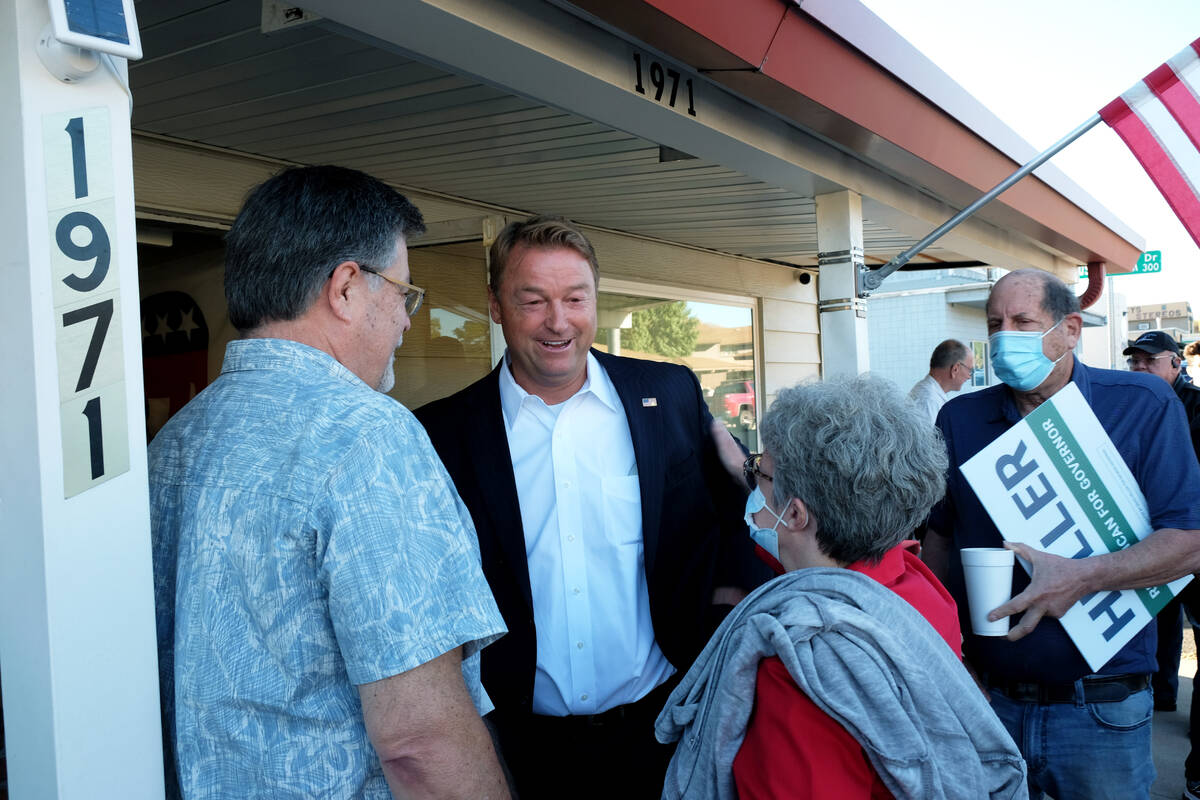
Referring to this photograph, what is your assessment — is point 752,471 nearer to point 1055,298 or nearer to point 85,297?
point 1055,298

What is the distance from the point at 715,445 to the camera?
2400mm

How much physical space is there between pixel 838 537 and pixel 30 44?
1322 millimetres

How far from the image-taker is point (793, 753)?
1.19m

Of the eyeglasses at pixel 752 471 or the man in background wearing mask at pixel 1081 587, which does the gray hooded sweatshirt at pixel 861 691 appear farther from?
the man in background wearing mask at pixel 1081 587

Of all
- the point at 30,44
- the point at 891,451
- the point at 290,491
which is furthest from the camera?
the point at 891,451

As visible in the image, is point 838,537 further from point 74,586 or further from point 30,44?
point 30,44

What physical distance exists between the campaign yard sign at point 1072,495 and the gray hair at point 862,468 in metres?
0.76

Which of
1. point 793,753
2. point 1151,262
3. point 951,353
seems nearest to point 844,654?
point 793,753

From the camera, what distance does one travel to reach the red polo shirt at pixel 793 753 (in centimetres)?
116

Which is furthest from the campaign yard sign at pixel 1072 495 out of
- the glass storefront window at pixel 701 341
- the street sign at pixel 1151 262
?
the street sign at pixel 1151 262

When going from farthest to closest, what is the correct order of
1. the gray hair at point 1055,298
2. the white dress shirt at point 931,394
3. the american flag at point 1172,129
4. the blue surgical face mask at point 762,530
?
1. the white dress shirt at point 931,394
2. the american flag at point 1172,129
3. the gray hair at point 1055,298
4. the blue surgical face mask at point 762,530

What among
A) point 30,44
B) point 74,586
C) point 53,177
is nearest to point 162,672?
point 74,586

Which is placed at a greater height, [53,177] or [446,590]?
[53,177]

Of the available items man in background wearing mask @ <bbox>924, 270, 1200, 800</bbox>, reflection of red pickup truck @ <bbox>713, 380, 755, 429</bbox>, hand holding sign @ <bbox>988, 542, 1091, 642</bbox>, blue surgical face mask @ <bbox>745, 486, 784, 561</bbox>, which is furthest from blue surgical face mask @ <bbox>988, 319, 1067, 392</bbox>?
reflection of red pickup truck @ <bbox>713, 380, 755, 429</bbox>
